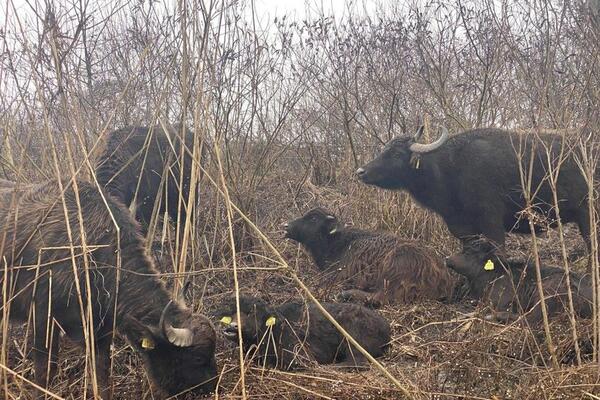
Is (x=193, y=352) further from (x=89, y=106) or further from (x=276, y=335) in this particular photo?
(x=89, y=106)

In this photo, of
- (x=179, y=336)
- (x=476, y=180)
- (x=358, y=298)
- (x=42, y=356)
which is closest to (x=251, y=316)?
(x=179, y=336)

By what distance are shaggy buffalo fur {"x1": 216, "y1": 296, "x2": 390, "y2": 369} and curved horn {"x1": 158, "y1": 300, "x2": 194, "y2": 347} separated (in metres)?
0.72

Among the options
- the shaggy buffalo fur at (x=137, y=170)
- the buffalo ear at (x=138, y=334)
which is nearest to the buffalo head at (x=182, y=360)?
the buffalo ear at (x=138, y=334)

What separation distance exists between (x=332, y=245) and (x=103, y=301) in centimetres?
397

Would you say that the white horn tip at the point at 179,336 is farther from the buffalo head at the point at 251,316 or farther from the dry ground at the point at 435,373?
the buffalo head at the point at 251,316

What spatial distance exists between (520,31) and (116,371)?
6.74 metres

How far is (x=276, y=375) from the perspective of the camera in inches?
189

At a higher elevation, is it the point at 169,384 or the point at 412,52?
the point at 412,52

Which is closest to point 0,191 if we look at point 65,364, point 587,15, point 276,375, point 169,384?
point 65,364

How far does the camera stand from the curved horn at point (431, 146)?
27.4 feet

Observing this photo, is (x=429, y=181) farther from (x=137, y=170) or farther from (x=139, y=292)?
(x=139, y=292)

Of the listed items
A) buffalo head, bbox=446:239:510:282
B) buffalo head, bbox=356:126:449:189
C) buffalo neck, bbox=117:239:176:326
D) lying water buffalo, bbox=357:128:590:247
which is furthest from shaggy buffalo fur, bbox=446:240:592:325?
buffalo neck, bbox=117:239:176:326

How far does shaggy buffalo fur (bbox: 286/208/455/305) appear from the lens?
7.47m

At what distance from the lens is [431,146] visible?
8.36 meters
